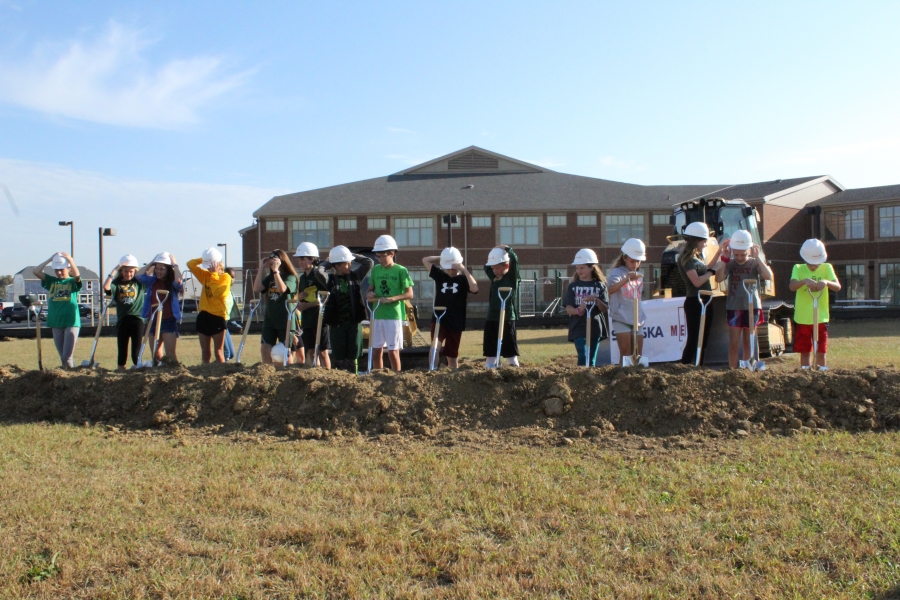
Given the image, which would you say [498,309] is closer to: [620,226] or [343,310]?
[343,310]

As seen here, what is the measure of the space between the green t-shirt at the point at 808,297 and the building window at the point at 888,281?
39.9 metres

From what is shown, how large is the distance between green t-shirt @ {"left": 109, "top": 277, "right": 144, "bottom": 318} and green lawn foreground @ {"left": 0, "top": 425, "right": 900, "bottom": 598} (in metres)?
3.97

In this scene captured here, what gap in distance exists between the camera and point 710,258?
1255cm

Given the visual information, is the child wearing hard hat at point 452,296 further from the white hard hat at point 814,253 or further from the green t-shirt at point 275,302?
the white hard hat at point 814,253

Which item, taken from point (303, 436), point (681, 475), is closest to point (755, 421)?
point (681, 475)

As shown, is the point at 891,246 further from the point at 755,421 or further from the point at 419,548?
the point at 419,548

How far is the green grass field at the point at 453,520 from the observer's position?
3.49m

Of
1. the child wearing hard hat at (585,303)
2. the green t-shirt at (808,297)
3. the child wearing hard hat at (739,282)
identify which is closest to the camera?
the child wearing hard hat at (739,282)

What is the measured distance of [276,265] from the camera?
924 cm

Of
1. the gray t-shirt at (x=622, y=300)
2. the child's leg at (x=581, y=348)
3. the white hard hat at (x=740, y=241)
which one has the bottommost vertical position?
the child's leg at (x=581, y=348)

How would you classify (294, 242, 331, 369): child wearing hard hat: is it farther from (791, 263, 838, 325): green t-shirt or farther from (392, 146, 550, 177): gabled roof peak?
(392, 146, 550, 177): gabled roof peak

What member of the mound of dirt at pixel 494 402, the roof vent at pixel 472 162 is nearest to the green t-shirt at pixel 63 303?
the mound of dirt at pixel 494 402

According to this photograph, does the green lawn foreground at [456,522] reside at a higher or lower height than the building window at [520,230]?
lower

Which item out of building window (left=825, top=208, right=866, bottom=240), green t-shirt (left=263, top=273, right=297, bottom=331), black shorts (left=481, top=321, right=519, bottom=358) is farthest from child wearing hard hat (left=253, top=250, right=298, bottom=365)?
building window (left=825, top=208, right=866, bottom=240)
